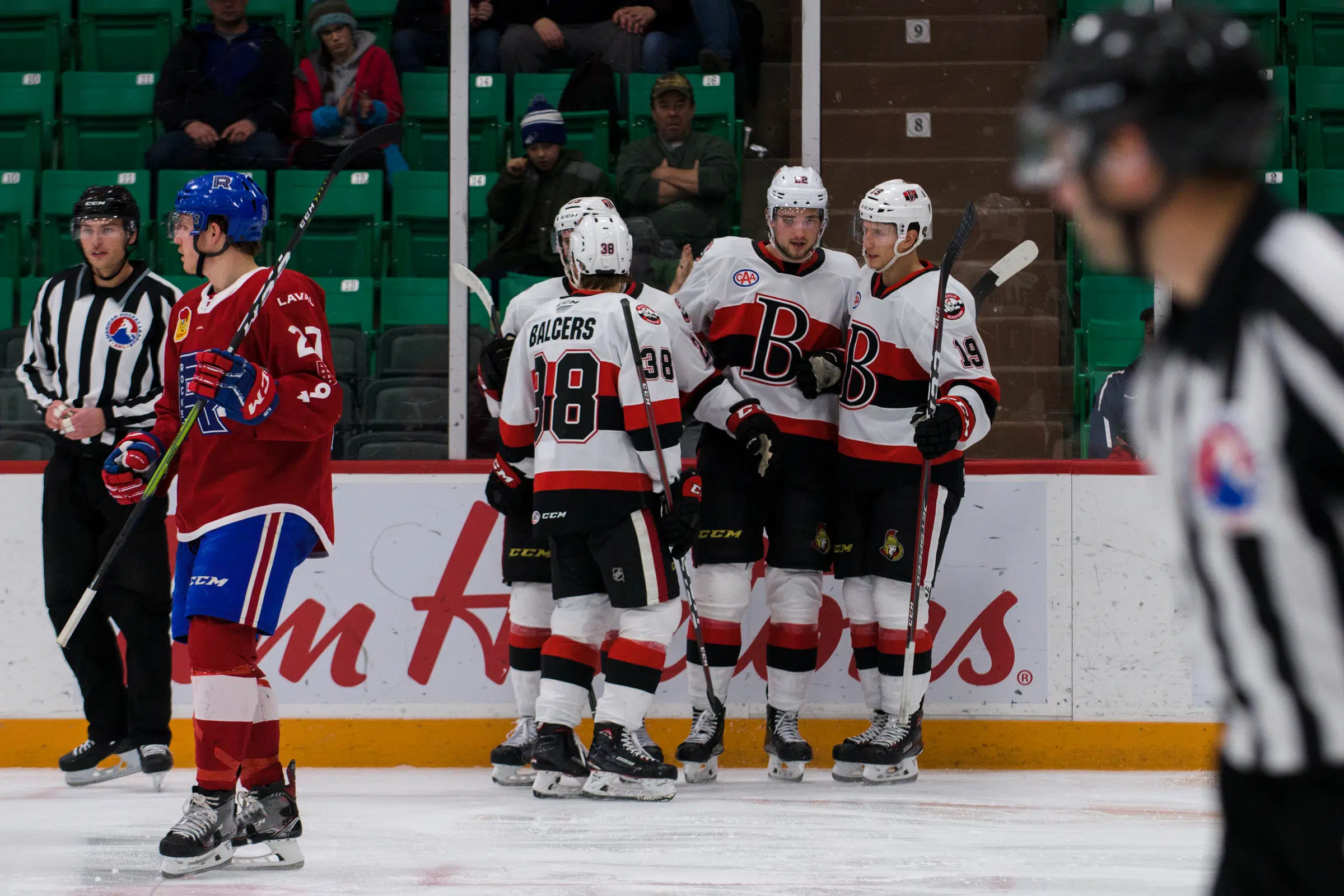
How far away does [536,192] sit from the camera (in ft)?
16.8

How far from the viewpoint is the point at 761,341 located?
14.8 feet

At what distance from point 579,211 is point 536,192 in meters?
0.95

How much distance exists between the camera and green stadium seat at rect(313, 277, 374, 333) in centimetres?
515

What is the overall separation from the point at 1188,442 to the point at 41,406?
393 cm

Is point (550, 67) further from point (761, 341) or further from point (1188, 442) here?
point (1188, 442)

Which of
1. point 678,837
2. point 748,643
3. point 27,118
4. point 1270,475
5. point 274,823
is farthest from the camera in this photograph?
point 27,118

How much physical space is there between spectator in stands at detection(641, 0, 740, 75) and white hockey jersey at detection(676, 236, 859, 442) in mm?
995

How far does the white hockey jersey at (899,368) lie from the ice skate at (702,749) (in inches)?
31.3

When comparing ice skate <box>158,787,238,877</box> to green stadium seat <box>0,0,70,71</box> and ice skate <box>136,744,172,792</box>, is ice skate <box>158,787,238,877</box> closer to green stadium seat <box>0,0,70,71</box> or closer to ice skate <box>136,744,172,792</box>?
Answer: ice skate <box>136,744,172,792</box>

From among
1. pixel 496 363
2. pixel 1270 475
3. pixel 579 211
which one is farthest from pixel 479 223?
pixel 1270 475

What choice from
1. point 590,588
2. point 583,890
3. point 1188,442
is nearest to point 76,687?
point 590,588

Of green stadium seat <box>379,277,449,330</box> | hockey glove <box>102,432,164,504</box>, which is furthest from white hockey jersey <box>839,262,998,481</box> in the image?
hockey glove <box>102,432,164,504</box>

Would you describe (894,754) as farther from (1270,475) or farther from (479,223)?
(1270,475)

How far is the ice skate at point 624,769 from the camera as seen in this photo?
401 cm
